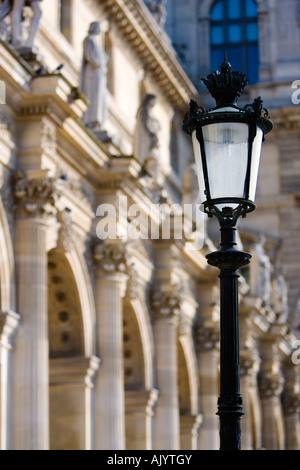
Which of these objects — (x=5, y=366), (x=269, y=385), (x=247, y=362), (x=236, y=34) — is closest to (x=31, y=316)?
(x=5, y=366)

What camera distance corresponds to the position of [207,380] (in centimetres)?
3972

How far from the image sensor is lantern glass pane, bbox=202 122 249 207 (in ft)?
34.4

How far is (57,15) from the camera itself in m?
34.6

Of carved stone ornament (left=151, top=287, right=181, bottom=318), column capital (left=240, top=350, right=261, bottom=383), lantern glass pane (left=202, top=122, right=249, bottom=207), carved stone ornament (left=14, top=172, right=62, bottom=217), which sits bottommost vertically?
lantern glass pane (left=202, top=122, right=249, bottom=207)

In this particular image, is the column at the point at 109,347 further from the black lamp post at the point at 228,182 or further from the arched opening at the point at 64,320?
the black lamp post at the point at 228,182

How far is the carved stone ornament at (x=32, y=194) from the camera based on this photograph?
24.1m

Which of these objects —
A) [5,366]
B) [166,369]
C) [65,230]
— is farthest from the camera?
[166,369]

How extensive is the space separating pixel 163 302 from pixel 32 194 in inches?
423

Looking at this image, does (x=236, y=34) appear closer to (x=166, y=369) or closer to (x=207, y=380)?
(x=207, y=380)

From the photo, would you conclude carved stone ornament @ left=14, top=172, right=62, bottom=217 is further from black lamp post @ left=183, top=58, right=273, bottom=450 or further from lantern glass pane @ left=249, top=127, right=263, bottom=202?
lantern glass pane @ left=249, top=127, right=263, bottom=202

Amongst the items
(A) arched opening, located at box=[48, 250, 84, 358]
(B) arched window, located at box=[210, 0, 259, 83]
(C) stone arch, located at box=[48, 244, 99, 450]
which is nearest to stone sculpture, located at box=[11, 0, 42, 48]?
(C) stone arch, located at box=[48, 244, 99, 450]

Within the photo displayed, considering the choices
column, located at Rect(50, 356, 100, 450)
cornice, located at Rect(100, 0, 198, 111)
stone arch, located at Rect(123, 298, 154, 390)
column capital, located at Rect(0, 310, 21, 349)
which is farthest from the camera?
cornice, located at Rect(100, 0, 198, 111)

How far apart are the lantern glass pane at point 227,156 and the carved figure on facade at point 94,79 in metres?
18.7

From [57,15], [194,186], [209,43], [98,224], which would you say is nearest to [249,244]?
[209,43]
